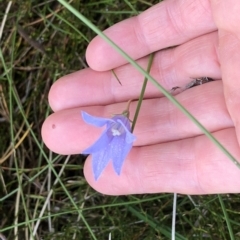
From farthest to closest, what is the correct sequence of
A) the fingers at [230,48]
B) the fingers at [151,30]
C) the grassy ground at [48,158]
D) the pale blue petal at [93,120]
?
1. the grassy ground at [48,158]
2. the fingers at [151,30]
3. the fingers at [230,48]
4. the pale blue petal at [93,120]

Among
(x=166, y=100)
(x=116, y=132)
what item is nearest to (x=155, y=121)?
(x=166, y=100)

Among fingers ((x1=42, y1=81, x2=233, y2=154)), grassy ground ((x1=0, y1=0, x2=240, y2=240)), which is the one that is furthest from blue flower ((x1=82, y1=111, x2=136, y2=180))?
grassy ground ((x1=0, y1=0, x2=240, y2=240))

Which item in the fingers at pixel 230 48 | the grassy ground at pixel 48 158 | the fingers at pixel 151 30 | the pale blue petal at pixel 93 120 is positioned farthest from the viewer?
the grassy ground at pixel 48 158

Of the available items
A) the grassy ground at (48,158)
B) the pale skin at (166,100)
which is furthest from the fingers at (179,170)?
the grassy ground at (48,158)

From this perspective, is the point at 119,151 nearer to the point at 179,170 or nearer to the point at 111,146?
the point at 111,146

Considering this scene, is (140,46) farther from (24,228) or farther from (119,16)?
(24,228)

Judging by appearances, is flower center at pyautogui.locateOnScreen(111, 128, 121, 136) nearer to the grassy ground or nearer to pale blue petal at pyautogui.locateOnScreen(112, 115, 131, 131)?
pale blue petal at pyautogui.locateOnScreen(112, 115, 131, 131)

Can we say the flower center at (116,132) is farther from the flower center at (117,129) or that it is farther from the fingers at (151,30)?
the fingers at (151,30)
